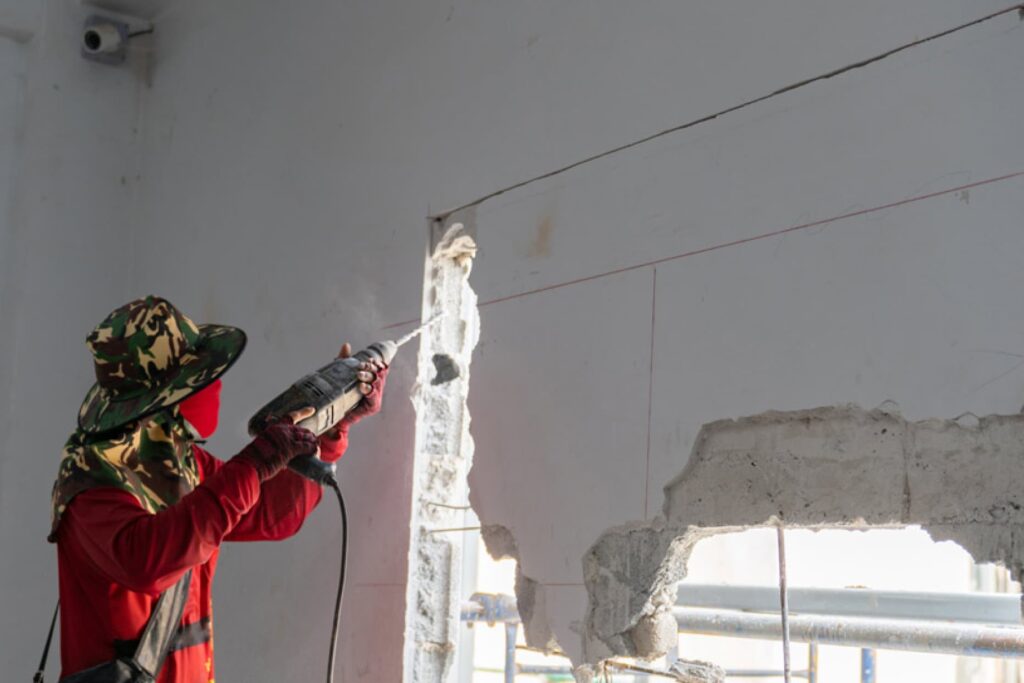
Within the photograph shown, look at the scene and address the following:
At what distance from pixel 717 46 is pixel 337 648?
1644 millimetres

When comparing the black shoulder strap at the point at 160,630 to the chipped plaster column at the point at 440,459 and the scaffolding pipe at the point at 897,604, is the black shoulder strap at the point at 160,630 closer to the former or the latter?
the chipped plaster column at the point at 440,459

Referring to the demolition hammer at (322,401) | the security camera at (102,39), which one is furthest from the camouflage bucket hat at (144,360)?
the security camera at (102,39)

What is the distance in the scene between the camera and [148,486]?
230cm

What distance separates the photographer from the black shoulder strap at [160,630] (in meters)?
2.18

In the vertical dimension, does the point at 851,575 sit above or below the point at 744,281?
below

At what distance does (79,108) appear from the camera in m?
4.36

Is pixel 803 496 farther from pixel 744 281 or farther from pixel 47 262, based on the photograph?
pixel 47 262

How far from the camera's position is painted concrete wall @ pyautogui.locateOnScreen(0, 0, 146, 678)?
410 cm

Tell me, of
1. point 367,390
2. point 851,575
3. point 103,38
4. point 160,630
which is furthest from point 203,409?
point 851,575

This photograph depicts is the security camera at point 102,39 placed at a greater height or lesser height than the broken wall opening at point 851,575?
greater

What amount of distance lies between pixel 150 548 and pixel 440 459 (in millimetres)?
841

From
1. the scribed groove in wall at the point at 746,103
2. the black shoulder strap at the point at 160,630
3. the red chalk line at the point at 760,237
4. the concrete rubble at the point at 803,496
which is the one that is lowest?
the black shoulder strap at the point at 160,630

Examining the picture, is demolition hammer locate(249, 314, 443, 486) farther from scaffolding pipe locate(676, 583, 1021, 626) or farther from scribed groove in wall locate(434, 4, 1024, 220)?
scaffolding pipe locate(676, 583, 1021, 626)

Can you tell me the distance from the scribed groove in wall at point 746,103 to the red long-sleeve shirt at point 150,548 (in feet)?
2.04
